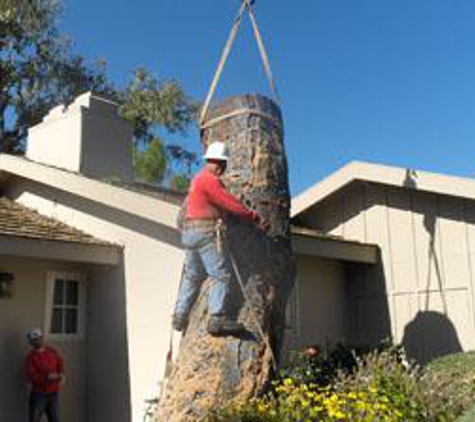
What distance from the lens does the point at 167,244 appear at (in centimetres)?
1002

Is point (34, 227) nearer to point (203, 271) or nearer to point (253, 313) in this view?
Result: point (203, 271)

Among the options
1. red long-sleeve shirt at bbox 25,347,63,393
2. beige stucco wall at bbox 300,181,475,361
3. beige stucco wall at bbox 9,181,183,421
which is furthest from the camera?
beige stucco wall at bbox 300,181,475,361

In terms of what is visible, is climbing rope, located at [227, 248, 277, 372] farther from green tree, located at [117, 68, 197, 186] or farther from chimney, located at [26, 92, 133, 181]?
green tree, located at [117, 68, 197, 186]

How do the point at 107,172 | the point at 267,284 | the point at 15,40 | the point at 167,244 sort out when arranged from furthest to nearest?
the point at 15,40, the point at 107,172, the point at 167,244, the point at 267,284

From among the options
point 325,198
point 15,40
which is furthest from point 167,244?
point 15,40

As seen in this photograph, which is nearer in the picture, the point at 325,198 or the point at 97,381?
the point at 97,381

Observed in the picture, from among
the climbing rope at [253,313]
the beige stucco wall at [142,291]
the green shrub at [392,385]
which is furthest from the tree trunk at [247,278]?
the beige stucco wall at [142,291]

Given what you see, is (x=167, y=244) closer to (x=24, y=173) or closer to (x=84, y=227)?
(x=84, y=227)

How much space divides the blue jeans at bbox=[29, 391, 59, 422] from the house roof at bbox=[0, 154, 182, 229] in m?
2.67

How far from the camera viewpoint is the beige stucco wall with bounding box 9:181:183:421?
32.6ft

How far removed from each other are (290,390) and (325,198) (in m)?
6.63

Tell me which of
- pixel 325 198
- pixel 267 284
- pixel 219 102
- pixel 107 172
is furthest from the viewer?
pixel 107 172

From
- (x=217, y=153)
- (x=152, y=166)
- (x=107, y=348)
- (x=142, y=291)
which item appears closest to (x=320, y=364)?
(x=142, y=291)

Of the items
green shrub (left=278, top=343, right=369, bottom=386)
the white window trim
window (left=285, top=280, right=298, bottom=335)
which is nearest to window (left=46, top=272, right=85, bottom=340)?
the white window trim
